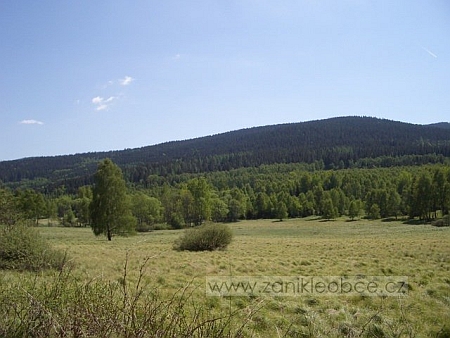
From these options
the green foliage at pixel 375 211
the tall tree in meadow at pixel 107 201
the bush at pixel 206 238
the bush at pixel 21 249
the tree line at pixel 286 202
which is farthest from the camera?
the green foliage at pixel 375 211

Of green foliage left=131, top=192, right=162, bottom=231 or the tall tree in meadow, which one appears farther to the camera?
green foliage left=131, top=192, right=162, bottom=231

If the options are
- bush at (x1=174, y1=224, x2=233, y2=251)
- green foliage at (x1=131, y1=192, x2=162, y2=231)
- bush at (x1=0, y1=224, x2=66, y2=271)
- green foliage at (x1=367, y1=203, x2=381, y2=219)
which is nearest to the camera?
bush at (x1=0, y1=224, x2=66, y2=271)

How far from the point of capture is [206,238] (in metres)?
23.2

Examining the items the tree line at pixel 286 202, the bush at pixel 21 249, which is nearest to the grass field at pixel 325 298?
the bush at pixel 21 249

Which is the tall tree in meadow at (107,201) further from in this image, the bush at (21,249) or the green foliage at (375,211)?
the green foliage at (375,211)

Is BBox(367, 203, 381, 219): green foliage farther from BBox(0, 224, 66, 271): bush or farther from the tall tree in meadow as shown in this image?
BBox(0, 224, 66, 271): bush

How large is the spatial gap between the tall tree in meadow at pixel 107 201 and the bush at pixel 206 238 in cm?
Answer: 1333

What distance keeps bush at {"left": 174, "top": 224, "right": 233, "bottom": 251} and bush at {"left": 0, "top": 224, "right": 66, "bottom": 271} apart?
36.7 feet

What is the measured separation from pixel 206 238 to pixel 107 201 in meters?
15.3

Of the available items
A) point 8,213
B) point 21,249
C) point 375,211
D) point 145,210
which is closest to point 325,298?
point 21,249

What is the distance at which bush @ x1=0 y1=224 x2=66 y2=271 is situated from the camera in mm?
11047

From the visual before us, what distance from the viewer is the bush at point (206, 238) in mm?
23047

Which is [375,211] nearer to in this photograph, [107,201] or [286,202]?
[286,202]

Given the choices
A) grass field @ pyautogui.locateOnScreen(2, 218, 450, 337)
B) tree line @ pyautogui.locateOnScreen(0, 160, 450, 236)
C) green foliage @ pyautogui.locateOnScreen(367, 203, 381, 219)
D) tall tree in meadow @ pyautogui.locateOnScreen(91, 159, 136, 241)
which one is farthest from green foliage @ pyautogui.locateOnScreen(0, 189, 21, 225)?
green foliage @ pyautogui.locateOnScreen(367, 203, 381, 219)
